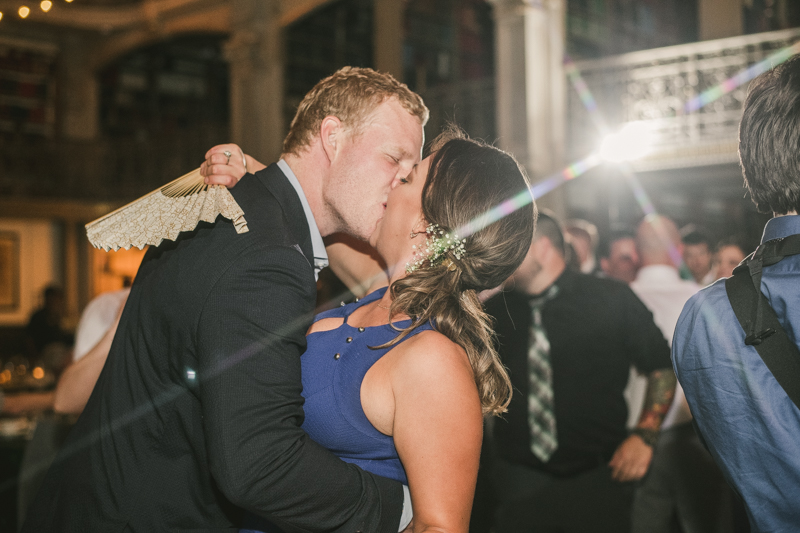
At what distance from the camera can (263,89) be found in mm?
9398

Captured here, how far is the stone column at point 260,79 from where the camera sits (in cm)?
938

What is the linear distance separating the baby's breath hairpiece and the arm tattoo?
1.88m

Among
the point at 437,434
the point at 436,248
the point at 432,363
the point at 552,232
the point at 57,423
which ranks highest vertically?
the point at 552,232

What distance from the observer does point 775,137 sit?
Result: 121cm

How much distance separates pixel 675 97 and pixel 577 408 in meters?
6.44

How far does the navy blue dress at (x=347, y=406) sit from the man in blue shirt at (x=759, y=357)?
55 centimetres

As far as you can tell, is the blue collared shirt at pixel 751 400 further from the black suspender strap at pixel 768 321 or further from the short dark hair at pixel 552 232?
the short dark hair at pixel 552 232

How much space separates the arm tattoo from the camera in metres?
2.93

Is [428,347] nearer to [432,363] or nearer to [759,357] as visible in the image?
[432,363]

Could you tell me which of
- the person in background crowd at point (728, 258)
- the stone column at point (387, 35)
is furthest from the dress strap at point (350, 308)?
the stone column at point (387, 35)

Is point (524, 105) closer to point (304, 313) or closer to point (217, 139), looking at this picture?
point (217, 139)

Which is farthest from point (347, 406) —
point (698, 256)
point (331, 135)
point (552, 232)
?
point (698, 256)

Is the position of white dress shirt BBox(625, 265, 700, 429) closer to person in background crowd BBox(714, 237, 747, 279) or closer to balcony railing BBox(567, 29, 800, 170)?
person in background crowd BBox(714, 237, 747, 279)

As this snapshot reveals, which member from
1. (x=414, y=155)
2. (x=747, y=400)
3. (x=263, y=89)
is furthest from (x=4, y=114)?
(x=747, y=400)
